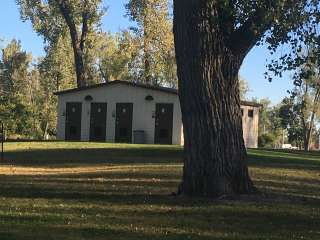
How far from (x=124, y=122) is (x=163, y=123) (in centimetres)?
241

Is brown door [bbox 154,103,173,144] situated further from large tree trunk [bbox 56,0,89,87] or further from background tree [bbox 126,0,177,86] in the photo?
background tree [bbox 126,0,177,86]

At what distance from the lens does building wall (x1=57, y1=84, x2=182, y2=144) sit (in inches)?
1361

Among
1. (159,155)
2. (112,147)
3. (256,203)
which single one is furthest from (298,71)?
(112,147)

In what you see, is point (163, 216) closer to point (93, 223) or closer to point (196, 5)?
point (93, 223)

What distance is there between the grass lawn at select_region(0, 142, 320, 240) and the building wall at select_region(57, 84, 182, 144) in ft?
59.2

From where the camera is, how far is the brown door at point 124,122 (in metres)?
35.5

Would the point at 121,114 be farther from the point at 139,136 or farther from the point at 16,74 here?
the point at 16,74

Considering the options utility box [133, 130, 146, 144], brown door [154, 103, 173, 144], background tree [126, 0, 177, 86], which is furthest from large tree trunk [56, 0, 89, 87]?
brown door [154, 103, 173, 144]

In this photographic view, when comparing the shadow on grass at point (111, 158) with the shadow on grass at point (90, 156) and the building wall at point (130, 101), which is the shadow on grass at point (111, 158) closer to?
the shadow on grass at point (90, 156)

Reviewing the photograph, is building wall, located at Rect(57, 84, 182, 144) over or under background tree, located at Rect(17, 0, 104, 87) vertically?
under

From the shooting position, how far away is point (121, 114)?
3566 cm

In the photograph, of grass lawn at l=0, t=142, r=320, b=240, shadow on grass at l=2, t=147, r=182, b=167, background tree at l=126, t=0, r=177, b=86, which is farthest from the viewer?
background tree at l=126, t=0, r=177, b=86

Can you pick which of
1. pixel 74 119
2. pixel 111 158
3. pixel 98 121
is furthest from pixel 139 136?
pixel 111 158

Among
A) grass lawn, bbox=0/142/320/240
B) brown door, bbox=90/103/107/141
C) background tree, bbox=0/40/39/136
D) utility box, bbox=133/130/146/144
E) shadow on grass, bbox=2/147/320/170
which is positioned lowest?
grass lawn, bbox=0/142/320/240
